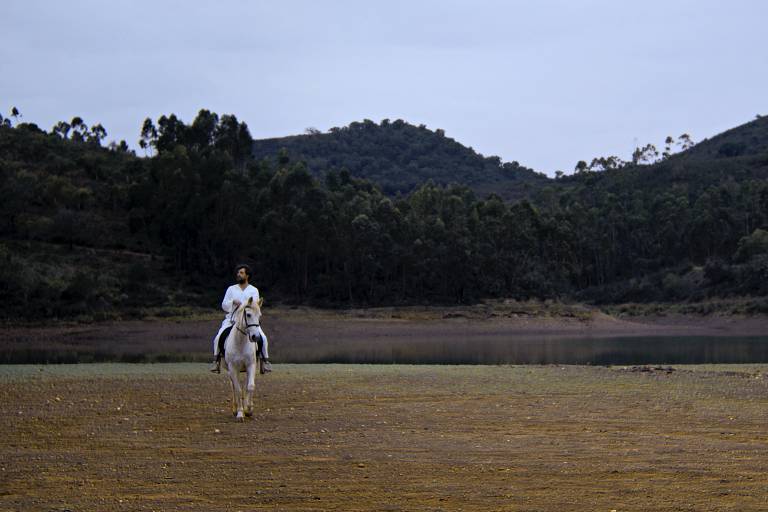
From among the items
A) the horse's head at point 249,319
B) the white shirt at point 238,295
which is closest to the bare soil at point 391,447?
the horse's head at point 249,319

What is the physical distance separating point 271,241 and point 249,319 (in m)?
56.4

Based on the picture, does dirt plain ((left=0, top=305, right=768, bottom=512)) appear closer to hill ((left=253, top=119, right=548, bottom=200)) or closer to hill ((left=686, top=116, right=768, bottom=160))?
hill ((left=253, top=119, right=548, bottom=200))

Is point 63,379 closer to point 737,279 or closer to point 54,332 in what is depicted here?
point 54,332

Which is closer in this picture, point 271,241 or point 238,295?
point 238,295

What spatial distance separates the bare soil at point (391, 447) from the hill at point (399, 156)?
449 feet

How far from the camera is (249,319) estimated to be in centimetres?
1451

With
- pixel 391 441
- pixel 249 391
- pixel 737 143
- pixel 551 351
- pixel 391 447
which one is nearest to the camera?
pixel 391 447

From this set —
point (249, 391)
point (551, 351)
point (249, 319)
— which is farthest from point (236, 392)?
point (551, 351)

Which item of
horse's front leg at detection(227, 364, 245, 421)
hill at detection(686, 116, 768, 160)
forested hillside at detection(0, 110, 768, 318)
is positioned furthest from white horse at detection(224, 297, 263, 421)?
hill at detection(686, 116, 768, 160)

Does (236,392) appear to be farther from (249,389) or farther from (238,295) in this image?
(238,295)

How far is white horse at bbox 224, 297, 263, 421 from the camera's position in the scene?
14531mm

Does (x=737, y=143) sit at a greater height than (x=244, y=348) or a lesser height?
greater

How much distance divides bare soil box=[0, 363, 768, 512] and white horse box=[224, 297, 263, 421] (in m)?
0.46

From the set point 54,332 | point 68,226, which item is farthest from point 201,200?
point 54,332
